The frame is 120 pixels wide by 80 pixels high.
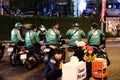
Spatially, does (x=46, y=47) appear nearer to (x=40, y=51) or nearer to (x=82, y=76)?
(x=40, y=51)

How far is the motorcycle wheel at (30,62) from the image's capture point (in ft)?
46.2

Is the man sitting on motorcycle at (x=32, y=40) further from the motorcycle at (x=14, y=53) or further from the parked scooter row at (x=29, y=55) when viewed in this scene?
the motorcycle at (x=14, y=53)

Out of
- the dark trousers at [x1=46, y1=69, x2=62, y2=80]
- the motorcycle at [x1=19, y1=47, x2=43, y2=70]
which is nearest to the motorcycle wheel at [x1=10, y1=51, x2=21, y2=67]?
the motorcycle at [x1=19, y1=47, x2=43, y2=70]

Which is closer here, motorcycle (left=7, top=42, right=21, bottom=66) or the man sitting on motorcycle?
the man sitting on motorcycle

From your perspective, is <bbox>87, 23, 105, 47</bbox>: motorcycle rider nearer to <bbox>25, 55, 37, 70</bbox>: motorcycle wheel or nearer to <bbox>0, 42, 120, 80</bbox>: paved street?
<bbox>0, 42, 120, 80</bbox>: paved street

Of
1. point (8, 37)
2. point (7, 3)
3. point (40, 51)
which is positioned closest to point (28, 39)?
point (40, 51)

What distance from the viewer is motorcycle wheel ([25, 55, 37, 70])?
14.1 metres

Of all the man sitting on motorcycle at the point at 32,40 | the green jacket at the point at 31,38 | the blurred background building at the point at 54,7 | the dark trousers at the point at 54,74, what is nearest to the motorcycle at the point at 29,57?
the man sitting on motorcycle at the point at 32,40

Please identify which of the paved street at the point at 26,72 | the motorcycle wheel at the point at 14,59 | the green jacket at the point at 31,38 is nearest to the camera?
the paved street at the point at 26,72

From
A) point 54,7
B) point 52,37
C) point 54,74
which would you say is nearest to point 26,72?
point 52,37

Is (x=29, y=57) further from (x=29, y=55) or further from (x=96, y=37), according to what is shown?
(x=96, y=37)

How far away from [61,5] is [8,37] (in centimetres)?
1395

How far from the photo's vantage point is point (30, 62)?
14211 mm

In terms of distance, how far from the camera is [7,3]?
37375 millimetres
